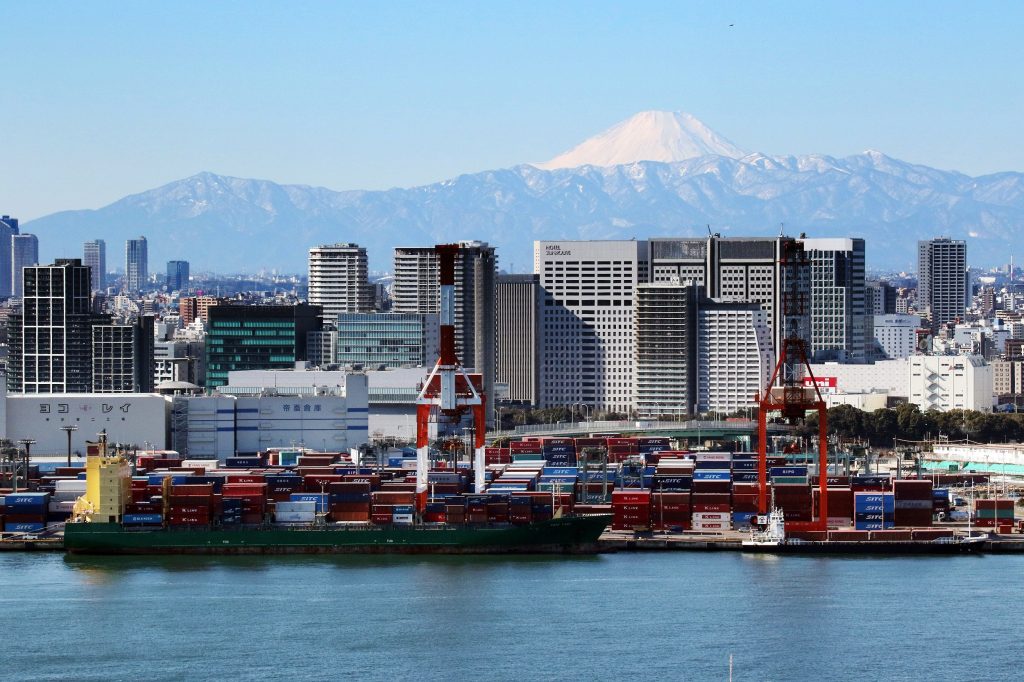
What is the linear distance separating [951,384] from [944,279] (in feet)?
244

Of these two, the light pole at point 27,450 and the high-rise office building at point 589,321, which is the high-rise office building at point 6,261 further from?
the light pole at point 27,450

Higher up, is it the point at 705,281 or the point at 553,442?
the point at 705,281

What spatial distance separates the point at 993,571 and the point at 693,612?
6184 mm

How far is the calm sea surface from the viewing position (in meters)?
25.9

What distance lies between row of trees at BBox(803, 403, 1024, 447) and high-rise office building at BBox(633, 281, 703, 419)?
9.83 meters

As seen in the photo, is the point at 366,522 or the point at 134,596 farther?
the point at 366,522

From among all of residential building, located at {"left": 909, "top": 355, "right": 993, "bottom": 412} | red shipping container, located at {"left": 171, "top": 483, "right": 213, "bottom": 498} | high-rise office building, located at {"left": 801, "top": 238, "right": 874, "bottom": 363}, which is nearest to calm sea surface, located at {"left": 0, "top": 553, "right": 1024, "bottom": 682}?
red shipping container, located at {"left": 171, "top": 483, "right": 213, "bottom": 498}

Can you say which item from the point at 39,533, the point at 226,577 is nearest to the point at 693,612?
the point at 226,577

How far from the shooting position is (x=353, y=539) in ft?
118

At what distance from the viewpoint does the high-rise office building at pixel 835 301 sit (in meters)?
94.9

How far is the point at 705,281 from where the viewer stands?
82938mm

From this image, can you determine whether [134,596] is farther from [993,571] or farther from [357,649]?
[993,571]

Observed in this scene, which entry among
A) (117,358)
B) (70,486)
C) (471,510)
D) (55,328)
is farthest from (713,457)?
(55,328)

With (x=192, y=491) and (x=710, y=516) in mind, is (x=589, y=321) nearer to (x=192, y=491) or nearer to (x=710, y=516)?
(x=710, y=516)
